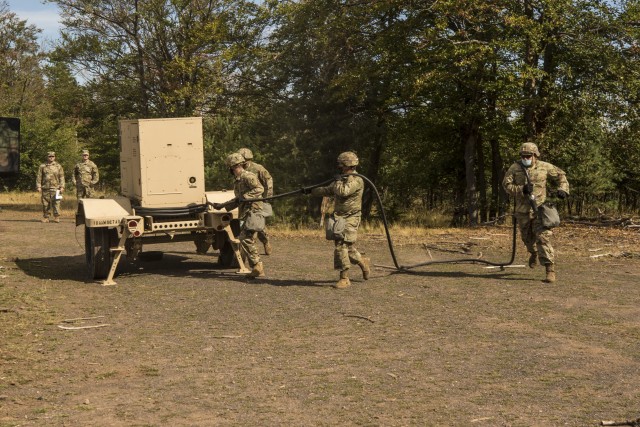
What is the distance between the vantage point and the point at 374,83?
2683 cm

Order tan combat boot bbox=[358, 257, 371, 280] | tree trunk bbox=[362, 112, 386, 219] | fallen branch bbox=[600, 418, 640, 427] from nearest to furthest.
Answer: fallen branch bbox=[600, 418, 640, 427] → tan combat boot bbox=[358, 257, 371, 280] → tree trunk bbox=[362, 112, 386, 219]

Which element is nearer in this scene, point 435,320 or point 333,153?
point 435,320

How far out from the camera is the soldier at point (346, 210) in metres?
11.5

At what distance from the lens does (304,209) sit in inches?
1120

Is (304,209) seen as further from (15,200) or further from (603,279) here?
(603,279)

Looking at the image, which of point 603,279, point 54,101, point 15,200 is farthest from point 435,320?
point 15,200

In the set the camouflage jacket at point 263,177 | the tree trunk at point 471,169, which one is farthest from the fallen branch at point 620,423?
the tree trunk at point 471,169

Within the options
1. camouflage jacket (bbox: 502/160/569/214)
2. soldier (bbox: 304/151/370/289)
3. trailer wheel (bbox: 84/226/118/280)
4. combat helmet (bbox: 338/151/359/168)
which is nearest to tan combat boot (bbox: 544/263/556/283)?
camouflage jacket (bbox: 502/160/569/214)

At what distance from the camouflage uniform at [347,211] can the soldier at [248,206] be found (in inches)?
48.1

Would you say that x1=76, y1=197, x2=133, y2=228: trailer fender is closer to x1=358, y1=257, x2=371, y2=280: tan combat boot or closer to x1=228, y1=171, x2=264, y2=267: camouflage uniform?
x1=228, y1=171, x2=264, y2=267: camouflage uniform

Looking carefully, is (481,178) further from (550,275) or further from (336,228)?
(336,228)

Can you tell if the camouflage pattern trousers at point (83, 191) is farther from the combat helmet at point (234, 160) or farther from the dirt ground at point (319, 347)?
the combat helmet at point (234, 160)

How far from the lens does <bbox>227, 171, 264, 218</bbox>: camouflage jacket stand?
12.6 metres

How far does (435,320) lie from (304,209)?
63.2 ft
